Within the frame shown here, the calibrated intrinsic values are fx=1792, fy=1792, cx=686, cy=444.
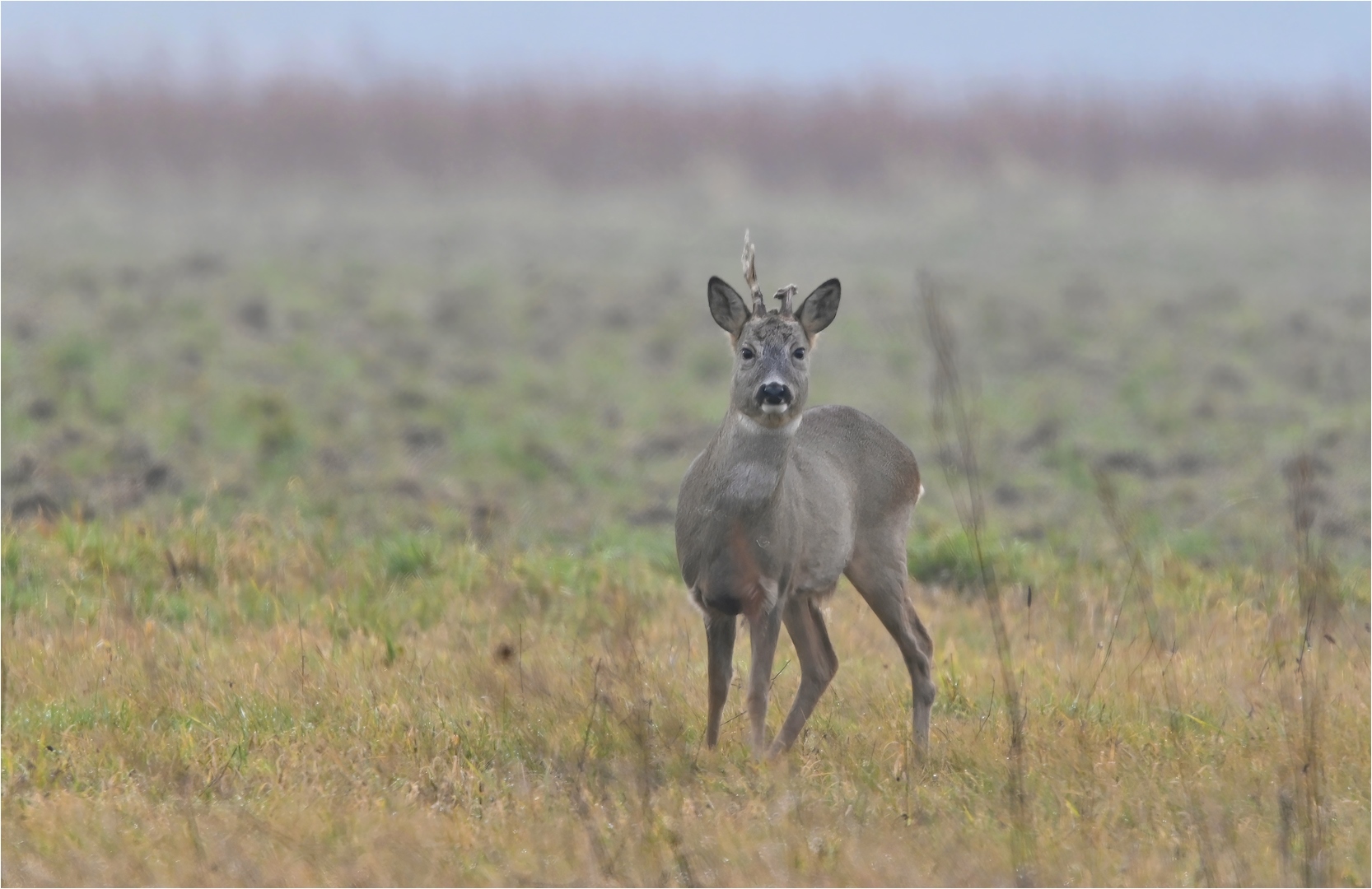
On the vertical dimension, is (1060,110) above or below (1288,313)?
above

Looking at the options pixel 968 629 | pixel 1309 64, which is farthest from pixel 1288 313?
pixel 1309 64

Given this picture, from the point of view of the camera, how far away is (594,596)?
863 cm

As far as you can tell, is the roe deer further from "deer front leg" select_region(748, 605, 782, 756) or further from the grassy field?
the grassy field

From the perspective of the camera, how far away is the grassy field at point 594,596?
530cm

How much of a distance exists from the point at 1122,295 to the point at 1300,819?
20.9m

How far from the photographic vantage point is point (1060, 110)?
148 ft

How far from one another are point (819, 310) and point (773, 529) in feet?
2.85

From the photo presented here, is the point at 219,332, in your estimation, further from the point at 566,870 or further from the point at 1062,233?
the point at 1062,233

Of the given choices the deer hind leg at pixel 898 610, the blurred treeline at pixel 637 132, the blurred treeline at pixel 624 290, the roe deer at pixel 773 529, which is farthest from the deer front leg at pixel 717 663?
the blurred treeline at pixel 637 132

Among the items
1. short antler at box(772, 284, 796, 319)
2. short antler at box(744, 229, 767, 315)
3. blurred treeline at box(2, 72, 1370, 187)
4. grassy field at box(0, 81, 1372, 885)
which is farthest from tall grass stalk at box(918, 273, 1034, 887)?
blurred treeline at box(2, 72, 1370, 187)

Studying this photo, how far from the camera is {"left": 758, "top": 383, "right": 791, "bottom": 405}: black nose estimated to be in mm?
6262

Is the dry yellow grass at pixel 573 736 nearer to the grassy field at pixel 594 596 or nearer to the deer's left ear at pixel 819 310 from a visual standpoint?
the grassy field at pixel 594 596

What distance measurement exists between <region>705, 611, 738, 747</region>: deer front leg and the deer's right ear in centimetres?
106

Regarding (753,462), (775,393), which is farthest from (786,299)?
(753,462)
